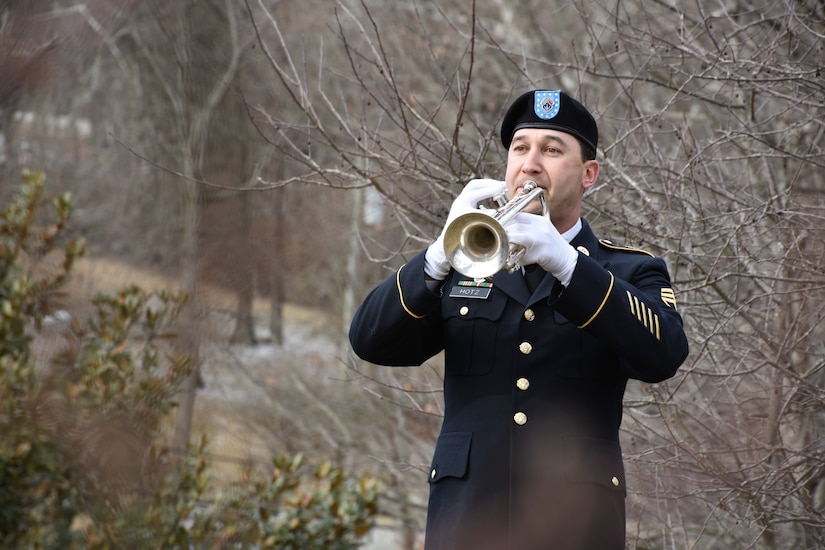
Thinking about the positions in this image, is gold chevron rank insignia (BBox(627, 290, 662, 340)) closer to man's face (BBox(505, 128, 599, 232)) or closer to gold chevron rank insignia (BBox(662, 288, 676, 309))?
gold chevron rank insignia (BBox(662, 288, 676, 309))

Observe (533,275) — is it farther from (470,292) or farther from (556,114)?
(556,114)

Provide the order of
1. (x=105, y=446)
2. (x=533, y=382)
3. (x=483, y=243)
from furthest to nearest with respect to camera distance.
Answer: (x=533, y=382) < (x=483, y=243) < (x=105, y=446)

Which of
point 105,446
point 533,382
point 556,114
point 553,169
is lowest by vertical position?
point 105,446

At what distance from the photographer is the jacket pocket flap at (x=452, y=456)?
2646 millimetres

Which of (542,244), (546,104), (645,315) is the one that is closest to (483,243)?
(542,244)

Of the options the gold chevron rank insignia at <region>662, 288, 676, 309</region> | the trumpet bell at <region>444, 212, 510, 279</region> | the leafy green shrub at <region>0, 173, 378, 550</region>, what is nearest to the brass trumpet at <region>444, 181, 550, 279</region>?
the trumpet bell at <region>444, 212, 510, 279</region>

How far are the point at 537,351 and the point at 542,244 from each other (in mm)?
370

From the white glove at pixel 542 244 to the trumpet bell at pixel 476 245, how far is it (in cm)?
4

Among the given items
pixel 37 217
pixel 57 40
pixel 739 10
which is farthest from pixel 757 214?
pixel 37 217

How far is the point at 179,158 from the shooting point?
21.7 ft

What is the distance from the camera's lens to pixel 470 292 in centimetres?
280

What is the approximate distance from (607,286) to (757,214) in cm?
174

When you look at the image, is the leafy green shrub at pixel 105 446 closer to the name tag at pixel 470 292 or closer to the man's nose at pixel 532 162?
A: the name tag at pixel 470 292

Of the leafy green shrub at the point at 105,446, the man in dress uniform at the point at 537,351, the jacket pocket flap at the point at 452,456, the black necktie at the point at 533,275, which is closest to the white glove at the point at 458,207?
the man in dress uniform at the point at 537,351
